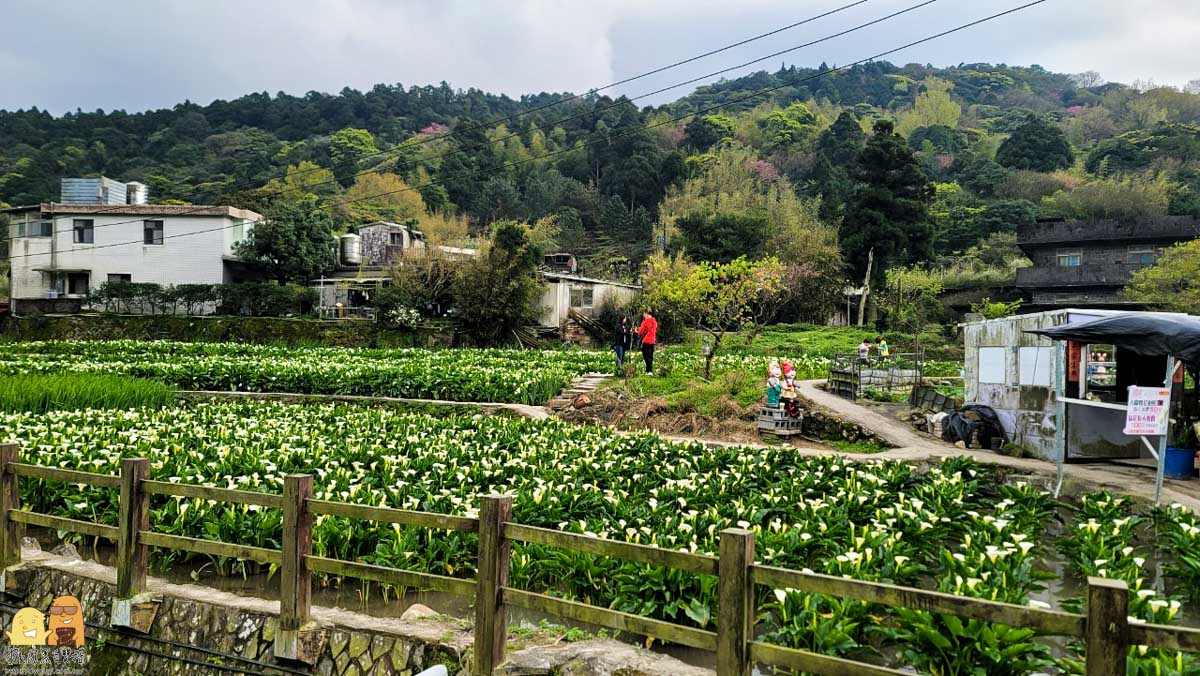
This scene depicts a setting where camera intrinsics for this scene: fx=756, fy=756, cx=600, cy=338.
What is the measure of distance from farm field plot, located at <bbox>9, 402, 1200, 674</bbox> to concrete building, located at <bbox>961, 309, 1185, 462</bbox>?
183 centimetres

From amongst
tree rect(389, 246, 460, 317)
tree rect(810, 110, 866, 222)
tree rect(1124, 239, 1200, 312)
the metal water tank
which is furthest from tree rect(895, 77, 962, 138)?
tree rect(389, 246, 460, 317)

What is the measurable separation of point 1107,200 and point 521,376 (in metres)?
45.4

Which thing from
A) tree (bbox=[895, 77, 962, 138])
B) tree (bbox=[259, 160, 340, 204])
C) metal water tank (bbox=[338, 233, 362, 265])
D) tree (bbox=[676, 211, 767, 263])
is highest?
tree (bbox=[895, 77, 962, 138])

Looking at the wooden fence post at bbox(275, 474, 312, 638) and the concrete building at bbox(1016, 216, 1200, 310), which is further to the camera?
the concrete building at bbox(1016, 216, 1200, 310)

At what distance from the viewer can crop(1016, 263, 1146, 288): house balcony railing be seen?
3841 centimetres

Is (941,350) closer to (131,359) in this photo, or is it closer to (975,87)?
(131,359)

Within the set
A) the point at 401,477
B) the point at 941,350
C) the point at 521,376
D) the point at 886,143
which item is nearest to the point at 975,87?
the point at 886,143

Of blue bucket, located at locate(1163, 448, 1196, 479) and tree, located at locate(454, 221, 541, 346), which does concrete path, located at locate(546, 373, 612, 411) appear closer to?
blue bucket, located at locate(1163, 448, 1196, 479)

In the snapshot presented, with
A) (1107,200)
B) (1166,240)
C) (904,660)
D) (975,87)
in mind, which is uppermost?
(975,87)

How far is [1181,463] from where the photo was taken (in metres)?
10.5

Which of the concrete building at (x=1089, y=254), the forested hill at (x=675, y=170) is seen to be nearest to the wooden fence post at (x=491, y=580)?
the forested hill at (x=675, y=170)

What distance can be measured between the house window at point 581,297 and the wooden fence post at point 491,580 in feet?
116

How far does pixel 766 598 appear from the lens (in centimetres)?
580

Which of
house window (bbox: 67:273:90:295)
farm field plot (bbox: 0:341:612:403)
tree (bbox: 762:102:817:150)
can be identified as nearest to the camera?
farm field plot (bbox: 0:341:612:403)
